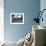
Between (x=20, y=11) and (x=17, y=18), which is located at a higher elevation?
(x=20, y=11)

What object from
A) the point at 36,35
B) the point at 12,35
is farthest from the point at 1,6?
the point at 36,35

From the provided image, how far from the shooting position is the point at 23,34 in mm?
5441

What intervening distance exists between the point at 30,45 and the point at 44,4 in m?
2.14

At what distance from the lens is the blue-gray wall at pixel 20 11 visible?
539cm

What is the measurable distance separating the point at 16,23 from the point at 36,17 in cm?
88

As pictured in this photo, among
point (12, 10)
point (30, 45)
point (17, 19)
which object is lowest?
point (30, 45)

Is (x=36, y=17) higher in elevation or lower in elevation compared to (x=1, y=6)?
lower

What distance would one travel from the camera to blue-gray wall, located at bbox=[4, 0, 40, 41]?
17.7ft

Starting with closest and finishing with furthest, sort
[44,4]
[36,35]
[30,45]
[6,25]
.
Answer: [36,35] < [30,45] < [44,4] < [6,25]

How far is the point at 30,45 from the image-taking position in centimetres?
316

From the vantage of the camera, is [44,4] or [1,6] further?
[1,6]

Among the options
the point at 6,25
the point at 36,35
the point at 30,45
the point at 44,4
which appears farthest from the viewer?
the point at 6,25

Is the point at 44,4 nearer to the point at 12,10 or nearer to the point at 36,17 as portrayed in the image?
the point at 36,17

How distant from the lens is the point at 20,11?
5.40 meters
